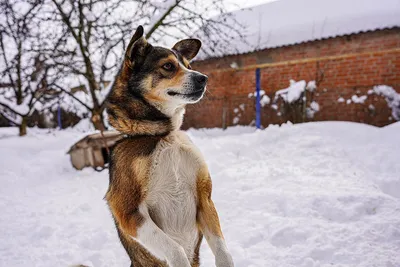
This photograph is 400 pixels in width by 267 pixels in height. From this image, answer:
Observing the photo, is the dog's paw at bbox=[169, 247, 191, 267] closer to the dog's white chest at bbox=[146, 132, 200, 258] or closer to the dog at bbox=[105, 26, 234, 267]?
the dog at bbox=[105, 26, 234, 267]

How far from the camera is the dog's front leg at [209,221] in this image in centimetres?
175

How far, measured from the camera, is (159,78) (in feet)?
6.59

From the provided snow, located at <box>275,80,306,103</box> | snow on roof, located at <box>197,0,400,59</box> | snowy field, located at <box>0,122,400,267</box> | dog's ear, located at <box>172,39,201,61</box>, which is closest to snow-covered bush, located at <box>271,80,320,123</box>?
snow, located at <box>275,80,306,103</box>

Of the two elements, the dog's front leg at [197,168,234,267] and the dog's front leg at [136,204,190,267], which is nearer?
the dog's front leg at [136,204,190,267]

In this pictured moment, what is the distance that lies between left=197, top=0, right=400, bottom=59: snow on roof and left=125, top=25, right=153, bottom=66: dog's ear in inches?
240

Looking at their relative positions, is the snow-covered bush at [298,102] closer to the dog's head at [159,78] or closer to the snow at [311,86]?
the snow at [311,86]

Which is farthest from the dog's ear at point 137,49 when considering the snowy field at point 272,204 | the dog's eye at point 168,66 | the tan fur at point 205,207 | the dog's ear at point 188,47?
the snowy field at point 272,204

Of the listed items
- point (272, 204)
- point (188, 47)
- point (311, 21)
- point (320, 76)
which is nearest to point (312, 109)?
point (320, 76)

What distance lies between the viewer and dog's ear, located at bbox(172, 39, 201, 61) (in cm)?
230

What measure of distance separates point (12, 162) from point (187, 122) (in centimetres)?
Answer: 600

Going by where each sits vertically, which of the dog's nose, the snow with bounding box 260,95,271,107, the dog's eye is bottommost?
the dog's nose

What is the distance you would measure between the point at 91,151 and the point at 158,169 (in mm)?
5331

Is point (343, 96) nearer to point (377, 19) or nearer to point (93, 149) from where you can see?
point (377, 19)

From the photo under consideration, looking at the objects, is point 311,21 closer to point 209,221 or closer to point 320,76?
point 320,76
